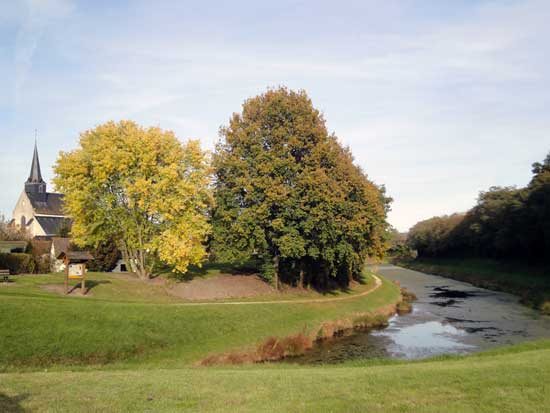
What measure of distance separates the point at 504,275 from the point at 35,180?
88.1 meters

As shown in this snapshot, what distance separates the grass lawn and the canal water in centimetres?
282

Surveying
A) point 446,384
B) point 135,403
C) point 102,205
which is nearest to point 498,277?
point 102,205

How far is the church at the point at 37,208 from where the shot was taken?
86625 millimetres

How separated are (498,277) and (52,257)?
60.2 m

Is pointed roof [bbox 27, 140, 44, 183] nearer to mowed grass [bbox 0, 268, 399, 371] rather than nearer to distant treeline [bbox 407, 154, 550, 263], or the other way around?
mowed grass [bbox 0, 268, 399, 371]

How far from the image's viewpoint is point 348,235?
41.5 m

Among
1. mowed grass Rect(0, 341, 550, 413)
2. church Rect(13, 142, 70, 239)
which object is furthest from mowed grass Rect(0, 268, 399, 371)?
church Rect(13, 142, 70, 239)

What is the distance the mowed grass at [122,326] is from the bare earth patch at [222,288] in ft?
6.26

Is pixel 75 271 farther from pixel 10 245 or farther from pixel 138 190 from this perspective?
pixel 10 245

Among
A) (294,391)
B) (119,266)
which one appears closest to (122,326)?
(294,391)

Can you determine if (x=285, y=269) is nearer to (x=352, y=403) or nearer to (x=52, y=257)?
(x=52, y=257)

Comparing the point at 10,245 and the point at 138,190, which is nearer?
the point at 138,190

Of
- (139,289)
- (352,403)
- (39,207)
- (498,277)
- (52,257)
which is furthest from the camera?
(39,207)

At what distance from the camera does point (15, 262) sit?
38406 mm
